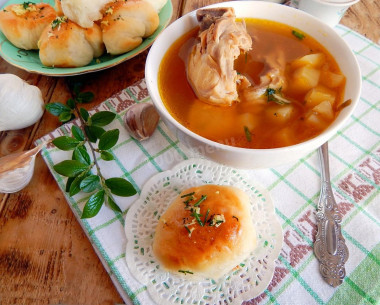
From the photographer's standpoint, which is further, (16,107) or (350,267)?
(16,107)

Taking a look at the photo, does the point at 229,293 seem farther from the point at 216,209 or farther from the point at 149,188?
the point at 149,188

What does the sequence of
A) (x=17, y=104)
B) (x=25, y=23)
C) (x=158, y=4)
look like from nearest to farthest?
1. (x=17, y=104)
2. (x=25, y=23)
3. (x=158, y=4)

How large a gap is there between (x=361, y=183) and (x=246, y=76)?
0.51m

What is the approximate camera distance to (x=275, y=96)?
1.04m

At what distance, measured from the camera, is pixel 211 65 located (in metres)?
1.01

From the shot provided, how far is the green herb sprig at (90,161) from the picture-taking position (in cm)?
99

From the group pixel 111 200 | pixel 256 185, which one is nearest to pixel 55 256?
pixel 111 200

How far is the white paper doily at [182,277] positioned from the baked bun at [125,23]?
2.07 feet

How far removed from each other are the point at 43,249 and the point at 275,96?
0.85 m

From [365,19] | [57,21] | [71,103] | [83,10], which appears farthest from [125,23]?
[365,19]

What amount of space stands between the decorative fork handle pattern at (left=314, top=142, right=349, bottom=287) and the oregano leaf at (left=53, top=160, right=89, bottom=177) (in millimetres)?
732

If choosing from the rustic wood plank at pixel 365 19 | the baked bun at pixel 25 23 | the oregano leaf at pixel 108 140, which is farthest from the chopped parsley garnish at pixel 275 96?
the baked bun at pixel 25 23

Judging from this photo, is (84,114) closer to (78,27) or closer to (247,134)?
(78,27)

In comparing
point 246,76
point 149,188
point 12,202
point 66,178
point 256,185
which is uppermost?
point 246,76
